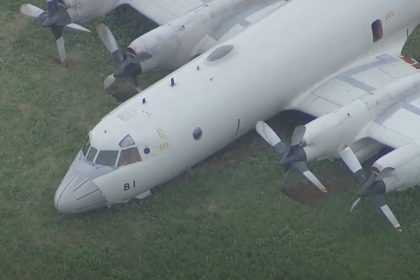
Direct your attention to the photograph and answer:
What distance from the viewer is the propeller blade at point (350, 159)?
20.5 m

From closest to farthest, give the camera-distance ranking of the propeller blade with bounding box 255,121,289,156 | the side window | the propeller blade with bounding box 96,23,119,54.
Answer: the propeller blade with bounding box 255,121,289,156 < the propeller blade with bounding box 96,23,119,54 < the side window

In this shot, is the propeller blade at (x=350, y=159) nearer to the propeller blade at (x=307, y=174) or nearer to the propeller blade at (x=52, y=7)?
the propeller blade at (x=307, y=174)

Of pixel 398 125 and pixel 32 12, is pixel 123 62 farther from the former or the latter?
pixel 398 125

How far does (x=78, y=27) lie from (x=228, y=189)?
25.6 ft

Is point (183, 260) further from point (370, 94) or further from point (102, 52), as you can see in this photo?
point (102, 52)

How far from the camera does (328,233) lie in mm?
21031

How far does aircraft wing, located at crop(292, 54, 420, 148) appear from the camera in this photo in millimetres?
22062

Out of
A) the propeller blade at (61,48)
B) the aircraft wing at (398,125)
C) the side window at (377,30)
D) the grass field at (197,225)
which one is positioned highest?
the side window at (377,30)

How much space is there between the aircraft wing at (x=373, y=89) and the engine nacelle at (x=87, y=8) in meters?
7.87

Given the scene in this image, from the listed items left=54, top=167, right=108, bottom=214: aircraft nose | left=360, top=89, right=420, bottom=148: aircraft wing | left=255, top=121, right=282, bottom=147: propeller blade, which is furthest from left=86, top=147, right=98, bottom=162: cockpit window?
left=360, top=89, right=420, bottom=148: aircraft wing

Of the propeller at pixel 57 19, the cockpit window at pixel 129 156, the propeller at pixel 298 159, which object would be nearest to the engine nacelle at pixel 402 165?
Answer: the propeller at pixel 298 159

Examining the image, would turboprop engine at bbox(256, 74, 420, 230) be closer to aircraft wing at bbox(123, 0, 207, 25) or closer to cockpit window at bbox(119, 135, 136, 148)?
cockpit window at bbox(119, 135, 136, 148)

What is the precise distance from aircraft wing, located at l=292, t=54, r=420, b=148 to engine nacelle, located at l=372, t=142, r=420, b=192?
74 cm

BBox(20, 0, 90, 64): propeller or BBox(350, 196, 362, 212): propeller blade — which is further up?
BBox(20, 0, 90, 64): propeller
